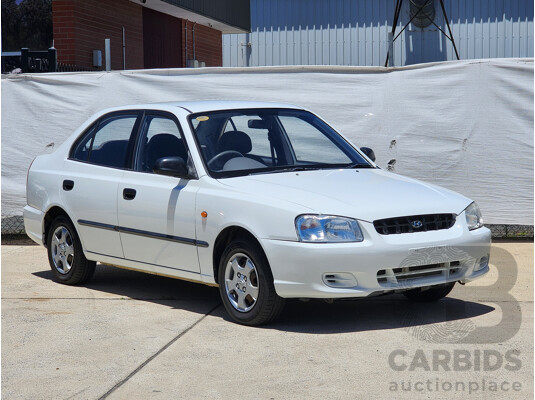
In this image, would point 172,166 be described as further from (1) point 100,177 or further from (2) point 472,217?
(2) point 472,217

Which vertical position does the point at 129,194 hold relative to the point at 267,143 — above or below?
below

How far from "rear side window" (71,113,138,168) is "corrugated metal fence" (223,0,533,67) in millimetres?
18844

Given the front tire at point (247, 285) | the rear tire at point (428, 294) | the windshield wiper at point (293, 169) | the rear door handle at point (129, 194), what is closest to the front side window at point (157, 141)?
the rear door handle at point (129, 194)

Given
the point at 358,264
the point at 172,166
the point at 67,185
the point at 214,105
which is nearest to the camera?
the point at 358,264

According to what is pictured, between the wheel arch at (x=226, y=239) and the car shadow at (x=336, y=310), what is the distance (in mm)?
440

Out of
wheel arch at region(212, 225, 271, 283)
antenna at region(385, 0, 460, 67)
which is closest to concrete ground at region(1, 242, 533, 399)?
wheel arch at region(212, 225, 271, 283)

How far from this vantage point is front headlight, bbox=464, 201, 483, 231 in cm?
686

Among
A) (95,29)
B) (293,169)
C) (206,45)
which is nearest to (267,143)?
(293,169)

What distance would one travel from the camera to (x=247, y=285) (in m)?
6.60

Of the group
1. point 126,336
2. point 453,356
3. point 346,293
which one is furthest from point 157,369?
point 453,356

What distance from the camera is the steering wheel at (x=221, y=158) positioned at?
7.13 meters

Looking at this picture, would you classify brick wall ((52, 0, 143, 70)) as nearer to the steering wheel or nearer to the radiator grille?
the steering wheel

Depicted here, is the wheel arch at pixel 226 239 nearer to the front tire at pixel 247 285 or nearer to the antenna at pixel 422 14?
the front tire at pixel 247 285

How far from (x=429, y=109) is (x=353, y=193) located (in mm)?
4019
